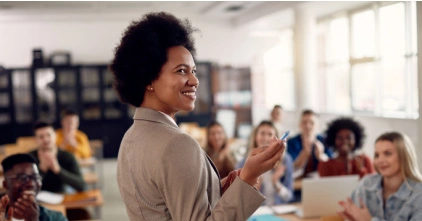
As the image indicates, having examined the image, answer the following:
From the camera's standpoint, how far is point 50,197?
4371mm

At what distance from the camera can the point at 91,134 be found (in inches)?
448

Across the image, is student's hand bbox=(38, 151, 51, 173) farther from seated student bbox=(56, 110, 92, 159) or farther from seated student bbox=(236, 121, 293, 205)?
seated student bbox=(56, 110, 92, 159)

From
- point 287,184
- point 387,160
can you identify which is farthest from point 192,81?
point 287,184

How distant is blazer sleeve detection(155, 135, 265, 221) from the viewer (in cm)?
116

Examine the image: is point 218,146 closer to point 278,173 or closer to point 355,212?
point 278,173

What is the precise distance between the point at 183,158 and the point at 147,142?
4.7 inches

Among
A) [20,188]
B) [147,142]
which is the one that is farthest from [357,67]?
[147,142]

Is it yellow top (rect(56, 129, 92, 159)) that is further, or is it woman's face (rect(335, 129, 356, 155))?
yellow top (rect(56, 129, 92, 159))

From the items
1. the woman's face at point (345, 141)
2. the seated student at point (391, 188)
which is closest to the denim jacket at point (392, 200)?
the seated student at point (391, 188)

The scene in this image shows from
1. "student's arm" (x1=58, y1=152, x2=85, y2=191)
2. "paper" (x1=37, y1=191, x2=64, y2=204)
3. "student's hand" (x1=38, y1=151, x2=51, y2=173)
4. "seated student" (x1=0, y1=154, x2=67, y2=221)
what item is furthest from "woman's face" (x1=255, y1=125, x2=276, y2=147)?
"seated student" (x1=0, y1=154, x2=67, y2=221)

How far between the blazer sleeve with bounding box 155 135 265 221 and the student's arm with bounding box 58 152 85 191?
3.71 metres

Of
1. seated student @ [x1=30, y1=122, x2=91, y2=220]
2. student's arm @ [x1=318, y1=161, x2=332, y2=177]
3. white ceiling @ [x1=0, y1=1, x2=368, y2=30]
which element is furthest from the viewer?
white ceiling @ [x1=0, y1=1, x2=368, y2=30]

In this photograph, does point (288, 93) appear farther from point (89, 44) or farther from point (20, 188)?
point (20, 188)

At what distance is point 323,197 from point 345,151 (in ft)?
4.13
